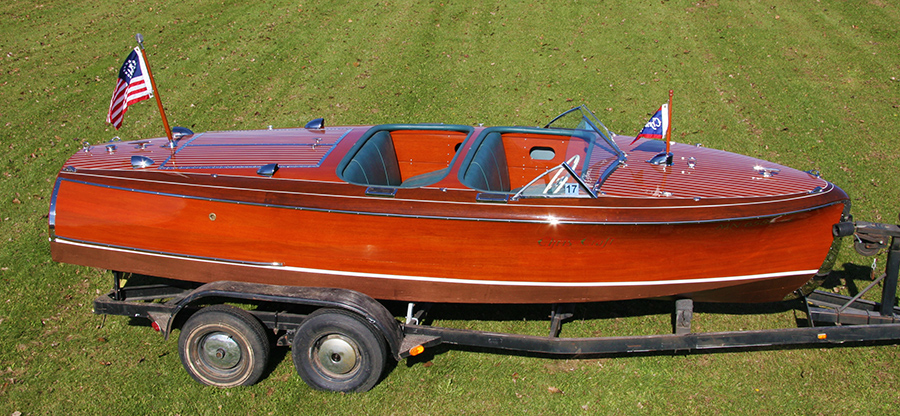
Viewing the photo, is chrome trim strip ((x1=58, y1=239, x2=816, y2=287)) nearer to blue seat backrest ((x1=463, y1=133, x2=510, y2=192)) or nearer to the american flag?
blue seat backrest ((x1=463, y1=133, x2=510, y2=192))

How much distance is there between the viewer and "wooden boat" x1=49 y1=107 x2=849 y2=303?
364 centimetres

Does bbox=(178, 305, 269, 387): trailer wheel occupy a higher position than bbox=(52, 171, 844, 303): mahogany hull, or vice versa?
bbox=(52, 171, 844, 303): mahogany hull

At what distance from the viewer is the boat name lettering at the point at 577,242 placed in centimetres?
364

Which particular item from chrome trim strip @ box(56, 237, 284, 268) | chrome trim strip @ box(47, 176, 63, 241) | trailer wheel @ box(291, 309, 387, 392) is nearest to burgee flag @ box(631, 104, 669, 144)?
trailer wheel @ box(291, 309, 387, 392)

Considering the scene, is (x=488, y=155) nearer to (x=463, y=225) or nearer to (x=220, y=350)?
(x=463, y=225)

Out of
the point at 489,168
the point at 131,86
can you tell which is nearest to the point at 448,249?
the point at 489,168

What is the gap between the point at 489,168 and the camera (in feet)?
14.6

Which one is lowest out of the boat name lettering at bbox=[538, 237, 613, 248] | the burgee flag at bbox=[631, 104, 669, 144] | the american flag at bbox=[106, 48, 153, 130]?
the boat name lettering at bbox=[538, 237, 613, 248]

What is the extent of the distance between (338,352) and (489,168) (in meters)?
1.82

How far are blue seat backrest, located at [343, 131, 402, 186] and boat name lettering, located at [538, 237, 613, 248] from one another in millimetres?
1517

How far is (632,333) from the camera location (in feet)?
15.2

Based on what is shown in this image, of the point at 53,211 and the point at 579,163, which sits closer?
the point at 53,211

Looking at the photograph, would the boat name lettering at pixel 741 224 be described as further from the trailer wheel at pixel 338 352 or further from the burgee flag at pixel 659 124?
the trailer wheel at pixel 338 352

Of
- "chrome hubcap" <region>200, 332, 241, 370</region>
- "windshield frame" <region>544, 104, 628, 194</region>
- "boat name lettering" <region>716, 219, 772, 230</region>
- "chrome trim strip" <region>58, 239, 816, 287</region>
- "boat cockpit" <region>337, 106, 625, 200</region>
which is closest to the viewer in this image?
"boat name lettering" <region>716, 219, 772, 230</region>
